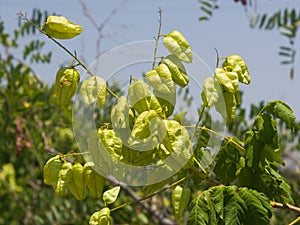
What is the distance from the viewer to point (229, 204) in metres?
1.12

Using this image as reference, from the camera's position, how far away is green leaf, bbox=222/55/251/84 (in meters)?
1.25

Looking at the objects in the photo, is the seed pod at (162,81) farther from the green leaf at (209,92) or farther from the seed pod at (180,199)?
the seed pod at (180,199)

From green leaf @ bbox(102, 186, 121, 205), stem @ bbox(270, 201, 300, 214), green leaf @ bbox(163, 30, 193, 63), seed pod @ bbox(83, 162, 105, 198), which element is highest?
green leaf @ bbox(163, 30, 193, 63)

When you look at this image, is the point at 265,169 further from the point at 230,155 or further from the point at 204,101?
the point at 204,101

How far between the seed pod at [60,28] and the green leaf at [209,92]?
0.91 feet

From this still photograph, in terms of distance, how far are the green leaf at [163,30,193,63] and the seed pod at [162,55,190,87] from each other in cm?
1

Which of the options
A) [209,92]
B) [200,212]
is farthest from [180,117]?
[200,212]

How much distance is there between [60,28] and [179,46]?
0.76ft

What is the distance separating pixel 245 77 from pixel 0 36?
120 inches

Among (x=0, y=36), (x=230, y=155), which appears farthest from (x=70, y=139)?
(x=230, y=155)

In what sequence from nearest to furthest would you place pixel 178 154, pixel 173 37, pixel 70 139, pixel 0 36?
pixel 178 154 < pixel 173 37 < pixel 70 139 < pixel 0 36

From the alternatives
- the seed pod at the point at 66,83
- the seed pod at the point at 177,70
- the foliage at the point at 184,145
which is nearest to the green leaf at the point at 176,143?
the foliage at the point at 184,145

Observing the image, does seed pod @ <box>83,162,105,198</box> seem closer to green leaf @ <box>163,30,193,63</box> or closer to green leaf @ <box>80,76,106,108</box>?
green leaf @ <box>80,76,106,108</box>

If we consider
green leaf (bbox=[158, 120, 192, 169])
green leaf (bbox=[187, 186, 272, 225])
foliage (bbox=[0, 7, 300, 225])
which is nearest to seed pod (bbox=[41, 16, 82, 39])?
foliage (bbox=[0, 7, 300, 225])
